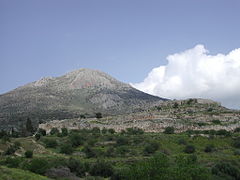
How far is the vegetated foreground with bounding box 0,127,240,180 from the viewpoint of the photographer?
3406 cm

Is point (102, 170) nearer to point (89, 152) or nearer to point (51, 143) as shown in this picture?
point (89, 152)

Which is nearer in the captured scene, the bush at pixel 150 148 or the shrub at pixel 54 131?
the bush at pixel 150 148

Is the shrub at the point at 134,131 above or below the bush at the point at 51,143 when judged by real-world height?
above

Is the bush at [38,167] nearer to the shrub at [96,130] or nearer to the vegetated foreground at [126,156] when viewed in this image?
the vegetated foreground at [126,156]

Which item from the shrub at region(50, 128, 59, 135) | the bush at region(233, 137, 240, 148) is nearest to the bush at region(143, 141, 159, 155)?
the bush at region(233, 137, 240, 148)

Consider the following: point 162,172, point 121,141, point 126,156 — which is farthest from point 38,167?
point 121,141

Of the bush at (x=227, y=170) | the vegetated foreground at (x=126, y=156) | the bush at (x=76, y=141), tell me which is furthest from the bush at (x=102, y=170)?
the bush at (x=76, y=141)

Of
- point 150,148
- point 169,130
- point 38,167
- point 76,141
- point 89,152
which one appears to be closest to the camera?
point 38,167

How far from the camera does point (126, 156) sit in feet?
196

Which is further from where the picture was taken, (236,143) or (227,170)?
(236,143)

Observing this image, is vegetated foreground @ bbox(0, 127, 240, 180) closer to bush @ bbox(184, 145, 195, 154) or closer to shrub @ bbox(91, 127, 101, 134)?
shrub @ bbox(91, 127, 101, 134)

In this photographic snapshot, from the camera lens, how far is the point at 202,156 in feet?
190

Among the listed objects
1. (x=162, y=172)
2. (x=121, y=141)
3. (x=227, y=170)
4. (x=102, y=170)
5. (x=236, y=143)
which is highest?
(x=121, y=141)

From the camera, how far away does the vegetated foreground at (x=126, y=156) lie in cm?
3406
